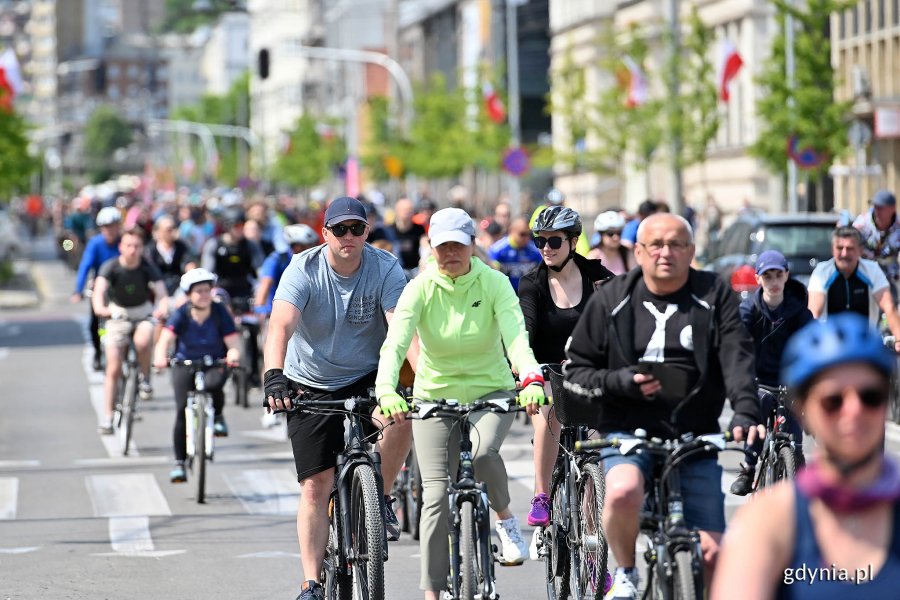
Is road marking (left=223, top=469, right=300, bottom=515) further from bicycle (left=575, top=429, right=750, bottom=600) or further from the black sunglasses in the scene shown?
bicycle (left=575, top=429, right=750, bottom=600)

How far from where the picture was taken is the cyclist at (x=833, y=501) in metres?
3.62

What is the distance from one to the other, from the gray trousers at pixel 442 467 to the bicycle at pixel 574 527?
0.31m

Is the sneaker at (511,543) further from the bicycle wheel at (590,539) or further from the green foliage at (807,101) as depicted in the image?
the green foliage at (807,101)

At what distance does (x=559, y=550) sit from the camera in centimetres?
805

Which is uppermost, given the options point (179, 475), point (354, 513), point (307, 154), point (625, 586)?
point (307, 154)

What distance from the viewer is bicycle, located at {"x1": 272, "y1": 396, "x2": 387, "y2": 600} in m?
7.33

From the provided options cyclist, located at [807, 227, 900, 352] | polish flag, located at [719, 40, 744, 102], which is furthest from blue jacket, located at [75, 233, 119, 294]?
polish flag, located at [719, 40, 744, 102]

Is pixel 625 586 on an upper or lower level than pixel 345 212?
lower

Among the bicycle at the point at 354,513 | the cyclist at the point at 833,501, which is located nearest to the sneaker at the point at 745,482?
the bicycle at the point at 354,513

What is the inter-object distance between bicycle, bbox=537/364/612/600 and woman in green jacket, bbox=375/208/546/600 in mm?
310

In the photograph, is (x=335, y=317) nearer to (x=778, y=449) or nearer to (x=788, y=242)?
(x=778, y=449)

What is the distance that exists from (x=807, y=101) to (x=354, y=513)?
26.3 metres

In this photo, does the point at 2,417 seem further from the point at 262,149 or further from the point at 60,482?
the point at 262,149

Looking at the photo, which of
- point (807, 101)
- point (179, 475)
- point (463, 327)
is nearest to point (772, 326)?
point (463, 327)
